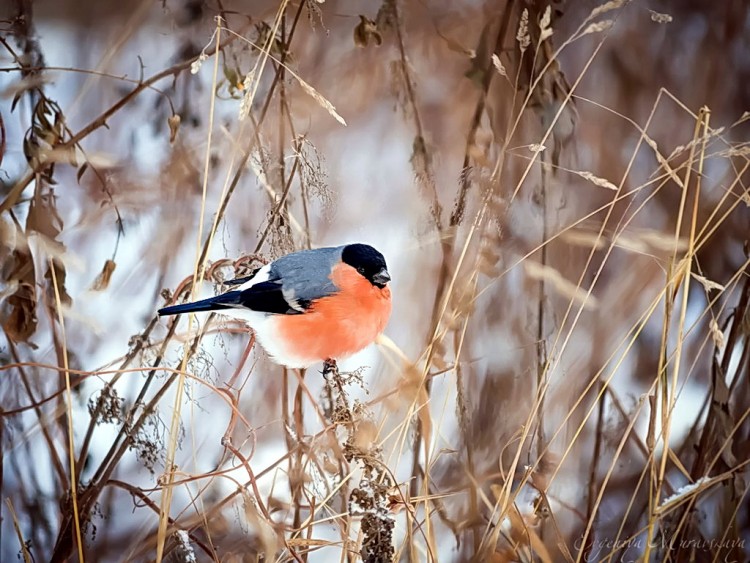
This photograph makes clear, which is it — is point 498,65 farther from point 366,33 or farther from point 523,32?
point 366,33

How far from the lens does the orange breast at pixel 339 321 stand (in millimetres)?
892

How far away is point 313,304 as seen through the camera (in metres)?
0.89

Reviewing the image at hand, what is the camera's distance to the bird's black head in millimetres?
907

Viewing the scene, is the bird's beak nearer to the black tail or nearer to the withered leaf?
the black tail

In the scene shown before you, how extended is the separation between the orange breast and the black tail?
0.07m

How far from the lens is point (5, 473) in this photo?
916 millimetres

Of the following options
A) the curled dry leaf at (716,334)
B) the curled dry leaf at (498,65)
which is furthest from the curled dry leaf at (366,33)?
the curled dry leaf at (716,334)

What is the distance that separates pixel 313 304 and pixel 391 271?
0.14 m

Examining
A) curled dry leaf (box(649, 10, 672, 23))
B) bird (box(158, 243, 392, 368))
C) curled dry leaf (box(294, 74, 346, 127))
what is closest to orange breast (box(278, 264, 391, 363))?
bird (box(158, 243, 392, 368))

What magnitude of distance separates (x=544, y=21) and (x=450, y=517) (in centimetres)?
77

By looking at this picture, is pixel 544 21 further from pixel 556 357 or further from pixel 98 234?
pixel 98 234

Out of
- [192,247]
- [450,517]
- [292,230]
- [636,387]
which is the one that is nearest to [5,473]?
[192,247]

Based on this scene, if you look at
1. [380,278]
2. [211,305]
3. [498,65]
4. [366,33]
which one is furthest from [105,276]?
[498,65]

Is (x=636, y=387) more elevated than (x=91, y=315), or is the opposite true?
(x=91, y=315)
